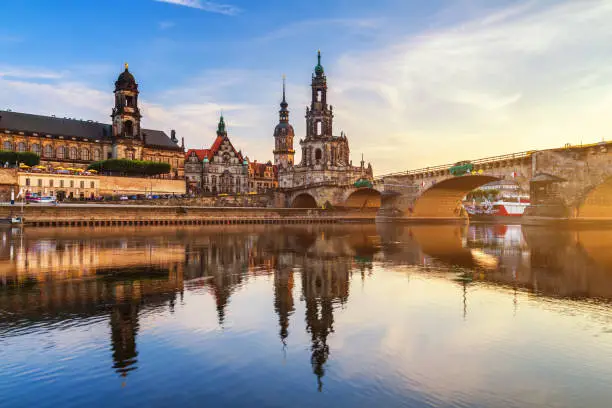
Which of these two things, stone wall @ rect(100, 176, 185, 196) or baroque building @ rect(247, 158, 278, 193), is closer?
stone wall @ rect(100, 176, 185, 196)

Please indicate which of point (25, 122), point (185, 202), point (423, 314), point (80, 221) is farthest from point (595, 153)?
point (25, 122)

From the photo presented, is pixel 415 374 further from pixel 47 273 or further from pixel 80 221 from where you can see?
pixel 80 221

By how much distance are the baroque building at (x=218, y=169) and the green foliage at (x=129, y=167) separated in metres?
22.7

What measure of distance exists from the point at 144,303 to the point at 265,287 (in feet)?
15.9

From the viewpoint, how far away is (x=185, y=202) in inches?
3366

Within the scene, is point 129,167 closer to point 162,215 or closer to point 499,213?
point 162,215

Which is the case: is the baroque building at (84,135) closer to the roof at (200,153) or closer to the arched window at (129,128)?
the arched window at (129,128)

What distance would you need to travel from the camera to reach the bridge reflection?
1349 centimetres

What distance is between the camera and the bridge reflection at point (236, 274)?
13492 mm

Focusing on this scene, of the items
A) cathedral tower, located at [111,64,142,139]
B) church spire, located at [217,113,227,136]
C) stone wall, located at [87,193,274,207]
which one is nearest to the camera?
stone wall, located at [87,193,274,207]

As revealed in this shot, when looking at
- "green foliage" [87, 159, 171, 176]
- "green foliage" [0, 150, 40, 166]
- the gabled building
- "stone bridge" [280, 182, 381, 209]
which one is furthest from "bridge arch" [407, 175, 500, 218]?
the gabled building

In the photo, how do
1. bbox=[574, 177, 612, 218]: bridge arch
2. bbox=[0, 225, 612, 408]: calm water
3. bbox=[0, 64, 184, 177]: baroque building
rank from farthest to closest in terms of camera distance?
bbox=[0, 64, 184, 177]: baroque building < bbox=[574, 177, 612, 218]: bridge arch < bbox=[0, 225, 612, 408]: calm water

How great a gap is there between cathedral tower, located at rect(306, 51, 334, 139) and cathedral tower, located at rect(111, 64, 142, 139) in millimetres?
40990

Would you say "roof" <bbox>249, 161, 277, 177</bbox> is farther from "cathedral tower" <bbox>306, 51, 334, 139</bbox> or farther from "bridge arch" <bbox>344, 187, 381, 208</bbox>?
"bridge arch" <bbox>344, 187, 381, 208</bbox>
